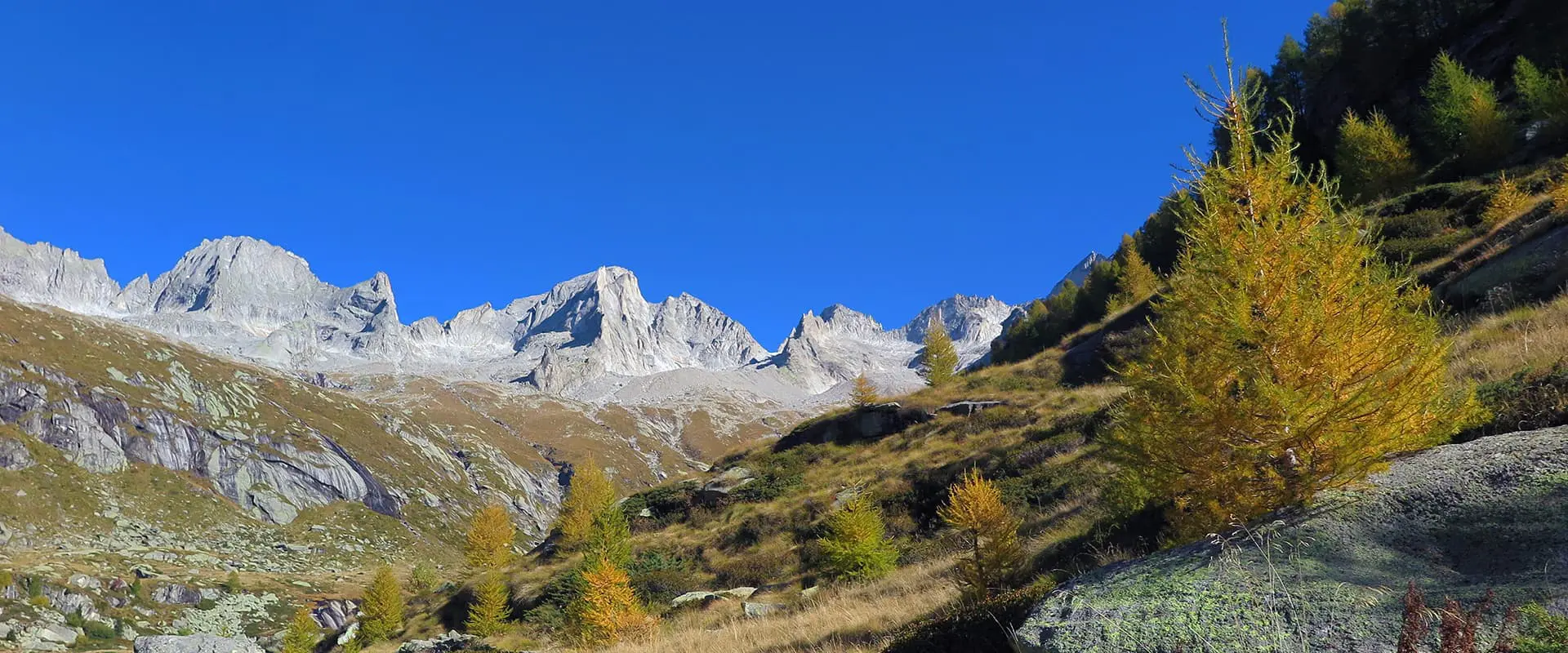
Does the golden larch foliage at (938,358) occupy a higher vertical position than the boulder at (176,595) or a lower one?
lower

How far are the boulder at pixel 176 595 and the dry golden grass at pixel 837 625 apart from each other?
106142mm

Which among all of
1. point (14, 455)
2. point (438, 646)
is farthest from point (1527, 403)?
point (14, 455)

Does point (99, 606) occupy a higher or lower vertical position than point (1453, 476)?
higher

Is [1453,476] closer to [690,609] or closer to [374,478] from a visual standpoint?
[690,609]

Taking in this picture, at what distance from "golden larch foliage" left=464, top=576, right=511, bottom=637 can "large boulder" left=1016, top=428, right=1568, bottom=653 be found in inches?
1497

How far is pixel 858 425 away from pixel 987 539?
32.4 meters

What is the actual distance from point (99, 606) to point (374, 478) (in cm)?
8104

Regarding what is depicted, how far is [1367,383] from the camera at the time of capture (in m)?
6.75

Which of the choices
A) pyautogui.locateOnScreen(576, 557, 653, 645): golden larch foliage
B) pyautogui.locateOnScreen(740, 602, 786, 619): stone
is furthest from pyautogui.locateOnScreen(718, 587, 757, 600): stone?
pyautogui.locateOnScreen(576, 557, 653, 645): golden larch foliage

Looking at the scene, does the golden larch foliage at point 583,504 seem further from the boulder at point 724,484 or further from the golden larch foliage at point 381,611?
the golden larch foliage at point 381,611

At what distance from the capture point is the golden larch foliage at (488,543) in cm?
5781

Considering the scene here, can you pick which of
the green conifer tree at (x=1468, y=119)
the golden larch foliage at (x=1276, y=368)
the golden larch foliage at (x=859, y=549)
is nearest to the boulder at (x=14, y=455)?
the golden larch foliage at (x=859, y=549)

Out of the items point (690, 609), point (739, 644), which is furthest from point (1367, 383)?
point (690, 609)

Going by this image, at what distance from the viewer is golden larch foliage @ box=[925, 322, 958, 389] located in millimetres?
64500
